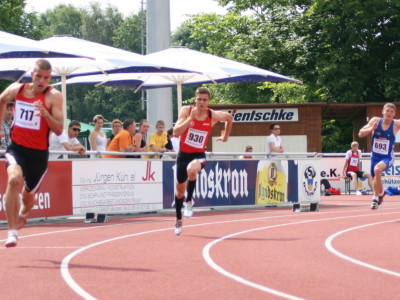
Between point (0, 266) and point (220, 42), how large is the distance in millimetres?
46280

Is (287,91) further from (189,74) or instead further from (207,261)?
(207,261)

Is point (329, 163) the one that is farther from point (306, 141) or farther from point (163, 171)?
point (163, 171)

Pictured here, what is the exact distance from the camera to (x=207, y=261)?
9508mm

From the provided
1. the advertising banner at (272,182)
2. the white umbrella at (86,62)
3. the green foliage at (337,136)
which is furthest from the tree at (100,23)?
the advertising banner at (272,182)

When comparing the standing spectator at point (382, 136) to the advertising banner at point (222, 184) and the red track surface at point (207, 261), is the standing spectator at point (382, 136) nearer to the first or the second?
the red track surface at point (207, 261)

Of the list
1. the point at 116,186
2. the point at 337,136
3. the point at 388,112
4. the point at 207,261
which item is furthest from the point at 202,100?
the point at 337,136

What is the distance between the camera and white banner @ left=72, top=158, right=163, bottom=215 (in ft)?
53.8

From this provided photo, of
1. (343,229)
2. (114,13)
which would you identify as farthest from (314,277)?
(114,13)

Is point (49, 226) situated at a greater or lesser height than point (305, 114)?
lesser

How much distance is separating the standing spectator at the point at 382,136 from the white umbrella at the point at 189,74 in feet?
18.3

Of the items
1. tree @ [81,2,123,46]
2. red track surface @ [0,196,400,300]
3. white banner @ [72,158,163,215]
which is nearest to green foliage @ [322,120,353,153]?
white banner @ [72,158,163,215]

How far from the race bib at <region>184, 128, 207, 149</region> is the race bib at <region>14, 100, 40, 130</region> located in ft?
11.7

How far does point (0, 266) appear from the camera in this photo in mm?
9070

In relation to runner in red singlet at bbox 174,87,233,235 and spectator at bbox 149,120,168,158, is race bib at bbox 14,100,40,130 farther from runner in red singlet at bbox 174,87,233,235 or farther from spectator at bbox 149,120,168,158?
spectator at bbox 149,120,168,158
